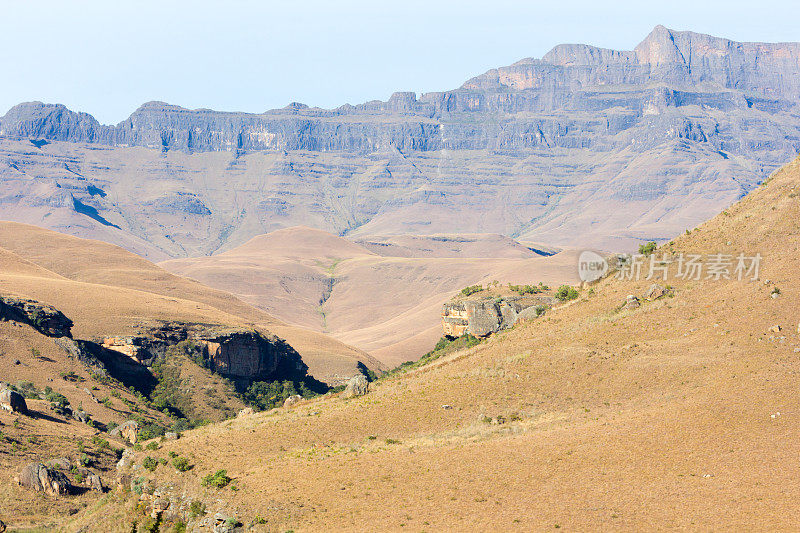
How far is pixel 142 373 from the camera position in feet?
356

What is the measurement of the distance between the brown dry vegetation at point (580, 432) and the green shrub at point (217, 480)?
0.53 metres

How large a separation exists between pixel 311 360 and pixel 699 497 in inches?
4917

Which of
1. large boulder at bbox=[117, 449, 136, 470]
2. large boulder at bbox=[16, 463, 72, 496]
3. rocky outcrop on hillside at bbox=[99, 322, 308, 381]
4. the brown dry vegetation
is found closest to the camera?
the brown dry vegetation

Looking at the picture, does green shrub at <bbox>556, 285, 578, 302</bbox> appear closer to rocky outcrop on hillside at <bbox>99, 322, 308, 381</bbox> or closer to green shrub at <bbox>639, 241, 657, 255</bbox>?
green shrub at <bbox>639, 241, 657, 255</bbox>

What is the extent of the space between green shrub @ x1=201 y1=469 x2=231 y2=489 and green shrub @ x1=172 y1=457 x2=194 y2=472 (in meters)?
2.96

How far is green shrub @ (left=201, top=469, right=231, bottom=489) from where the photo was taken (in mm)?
41625

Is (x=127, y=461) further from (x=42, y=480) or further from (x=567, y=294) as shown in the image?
(x=567, y=294)

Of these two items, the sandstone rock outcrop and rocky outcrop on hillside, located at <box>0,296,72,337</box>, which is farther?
rocky outcrop on hillside, located at <box>0,296,72,337</box>

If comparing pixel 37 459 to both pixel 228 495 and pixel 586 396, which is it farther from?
pixel 586 396

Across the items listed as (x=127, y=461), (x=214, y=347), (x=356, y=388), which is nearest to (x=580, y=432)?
(x=356, y=388)

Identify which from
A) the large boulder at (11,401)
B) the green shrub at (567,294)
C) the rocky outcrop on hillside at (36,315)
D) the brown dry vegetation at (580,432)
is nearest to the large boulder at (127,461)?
the brown dry vegetation at (580,432)

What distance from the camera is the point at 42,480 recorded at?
56906 millimetres

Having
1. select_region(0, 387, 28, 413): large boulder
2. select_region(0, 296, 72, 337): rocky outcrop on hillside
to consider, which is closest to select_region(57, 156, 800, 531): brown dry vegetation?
select_region(0, 387, 28, 413): large boulder

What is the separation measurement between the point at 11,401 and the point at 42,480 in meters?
13.1
